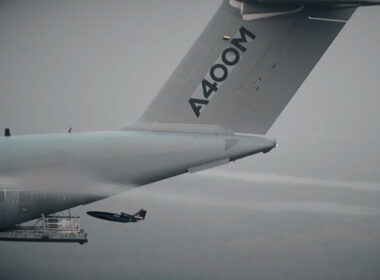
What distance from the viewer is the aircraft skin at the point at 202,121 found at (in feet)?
30.6

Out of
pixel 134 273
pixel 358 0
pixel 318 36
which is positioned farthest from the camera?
pixel 134 273

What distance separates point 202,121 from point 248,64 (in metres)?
1.11

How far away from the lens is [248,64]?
9383mm

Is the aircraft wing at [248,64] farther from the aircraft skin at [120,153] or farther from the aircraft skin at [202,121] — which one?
the aircraft skin at [120,153]

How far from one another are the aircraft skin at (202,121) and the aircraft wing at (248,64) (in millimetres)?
15

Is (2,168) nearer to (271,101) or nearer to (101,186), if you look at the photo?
(101,186)

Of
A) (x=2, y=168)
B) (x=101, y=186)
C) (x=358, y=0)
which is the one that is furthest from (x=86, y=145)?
(x=358, y=0)

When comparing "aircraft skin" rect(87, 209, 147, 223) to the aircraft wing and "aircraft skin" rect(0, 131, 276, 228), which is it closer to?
"aircraft skin" rect(0, 131, 276, 228)

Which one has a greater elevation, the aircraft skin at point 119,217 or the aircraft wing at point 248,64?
the aircraft wing at point 248,64

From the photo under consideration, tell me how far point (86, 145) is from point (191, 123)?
5.32ft

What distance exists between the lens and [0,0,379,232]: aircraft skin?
367 inches

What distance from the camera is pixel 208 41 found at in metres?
9.41

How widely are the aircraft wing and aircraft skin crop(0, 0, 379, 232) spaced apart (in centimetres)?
1

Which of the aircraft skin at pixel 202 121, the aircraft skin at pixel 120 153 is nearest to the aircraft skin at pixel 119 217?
the aircraft skin at pixel 202 121
